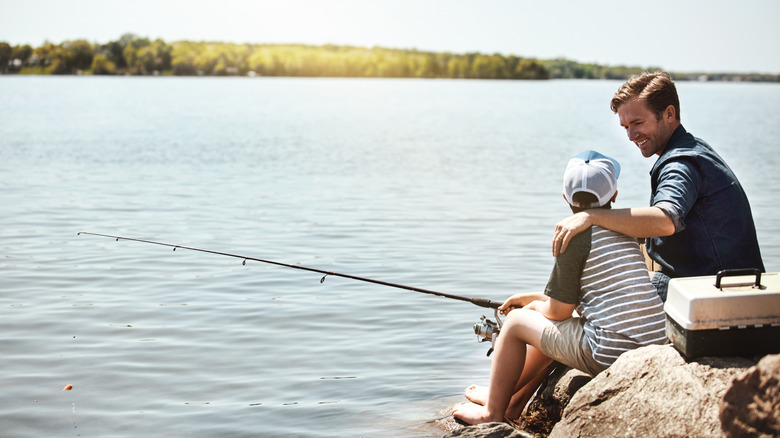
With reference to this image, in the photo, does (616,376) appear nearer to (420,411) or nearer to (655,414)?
(655,414)

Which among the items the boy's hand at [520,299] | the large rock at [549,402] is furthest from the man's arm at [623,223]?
the large rock at [549,402]

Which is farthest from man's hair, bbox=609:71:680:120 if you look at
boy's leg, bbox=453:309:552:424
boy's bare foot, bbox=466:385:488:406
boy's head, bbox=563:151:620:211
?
boy's bare foot, bbox=466:385:488:406

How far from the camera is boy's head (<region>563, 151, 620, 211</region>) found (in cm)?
333

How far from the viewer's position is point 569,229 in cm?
327

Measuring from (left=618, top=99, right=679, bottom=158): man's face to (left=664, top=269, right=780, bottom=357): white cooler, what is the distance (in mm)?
897

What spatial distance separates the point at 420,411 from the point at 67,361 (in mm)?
2247

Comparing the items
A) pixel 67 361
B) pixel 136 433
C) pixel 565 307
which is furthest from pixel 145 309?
pixel 565 307

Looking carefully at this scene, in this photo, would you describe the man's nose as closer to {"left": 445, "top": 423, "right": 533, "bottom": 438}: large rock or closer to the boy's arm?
the boy's arm

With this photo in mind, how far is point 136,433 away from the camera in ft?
13.9

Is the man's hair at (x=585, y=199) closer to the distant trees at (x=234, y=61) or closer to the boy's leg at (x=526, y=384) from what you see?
the boy's leg at (x=526, y=384)

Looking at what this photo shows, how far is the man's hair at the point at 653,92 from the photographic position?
145 inches

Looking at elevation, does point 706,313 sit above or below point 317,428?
above

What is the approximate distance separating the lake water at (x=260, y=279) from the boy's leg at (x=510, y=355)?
0.65 metres

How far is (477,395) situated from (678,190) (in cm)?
137
